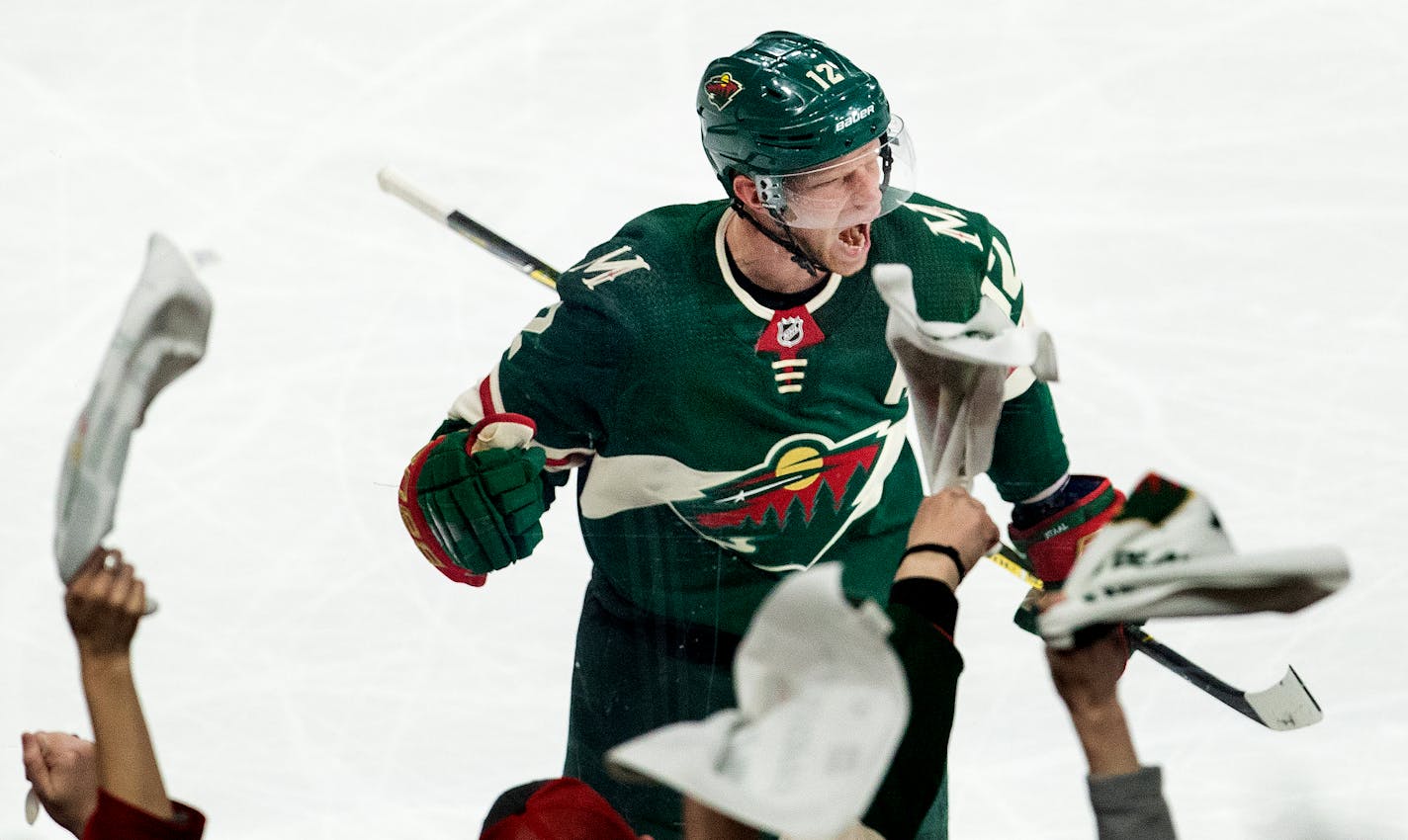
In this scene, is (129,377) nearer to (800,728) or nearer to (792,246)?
(800,728)

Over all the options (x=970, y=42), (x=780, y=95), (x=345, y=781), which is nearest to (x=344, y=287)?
(x=345, y=781)

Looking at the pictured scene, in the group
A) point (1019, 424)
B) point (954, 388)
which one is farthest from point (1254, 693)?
point (954, 388)

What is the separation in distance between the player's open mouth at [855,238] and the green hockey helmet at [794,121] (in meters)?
0.02

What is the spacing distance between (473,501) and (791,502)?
0.39 meters

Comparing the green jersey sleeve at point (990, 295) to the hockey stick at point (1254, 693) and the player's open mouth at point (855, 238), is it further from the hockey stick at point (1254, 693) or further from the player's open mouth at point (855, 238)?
the hockey stick at point (1254, 693)

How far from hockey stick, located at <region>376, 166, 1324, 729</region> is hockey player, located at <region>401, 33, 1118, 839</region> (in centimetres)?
35

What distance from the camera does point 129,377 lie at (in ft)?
5.89

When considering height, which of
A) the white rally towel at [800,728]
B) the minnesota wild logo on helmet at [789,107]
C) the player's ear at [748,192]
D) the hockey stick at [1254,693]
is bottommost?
the hockey stick at [1254,693]

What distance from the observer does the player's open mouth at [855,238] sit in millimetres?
2461

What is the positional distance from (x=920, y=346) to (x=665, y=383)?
40cm

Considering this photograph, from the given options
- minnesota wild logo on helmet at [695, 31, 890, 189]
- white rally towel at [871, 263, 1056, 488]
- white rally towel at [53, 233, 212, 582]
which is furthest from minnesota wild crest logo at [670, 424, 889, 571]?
white rally towel at [53, 233, 212, 582]

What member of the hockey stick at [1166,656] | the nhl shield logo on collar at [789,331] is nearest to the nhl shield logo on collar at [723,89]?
the nhl shield logo on collar at [789,331]

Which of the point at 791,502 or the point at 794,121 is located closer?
the point at 794,121

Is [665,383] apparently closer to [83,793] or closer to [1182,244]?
[83,793]
